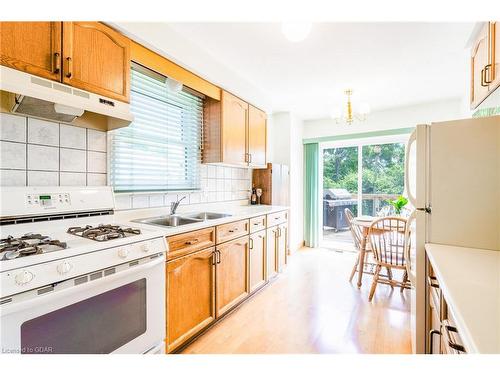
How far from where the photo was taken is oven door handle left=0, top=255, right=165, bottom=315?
0.87 meters

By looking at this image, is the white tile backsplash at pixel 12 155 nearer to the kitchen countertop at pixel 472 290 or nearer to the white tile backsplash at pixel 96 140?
the white tile backsplash at pixel 96 140

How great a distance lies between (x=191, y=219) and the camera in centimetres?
216

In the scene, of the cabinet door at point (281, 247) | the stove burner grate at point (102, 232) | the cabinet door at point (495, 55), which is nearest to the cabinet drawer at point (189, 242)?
the stove burner grate at point (102, 232)

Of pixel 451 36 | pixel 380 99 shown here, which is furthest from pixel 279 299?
pixel 380 99

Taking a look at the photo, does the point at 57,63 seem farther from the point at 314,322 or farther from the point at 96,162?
the point at 314,322

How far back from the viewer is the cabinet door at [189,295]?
160 cm

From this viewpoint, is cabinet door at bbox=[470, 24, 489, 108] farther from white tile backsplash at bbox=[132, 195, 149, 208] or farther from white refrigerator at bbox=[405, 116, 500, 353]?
white tile backsplash at bbox=[132, 195, 149, 208]

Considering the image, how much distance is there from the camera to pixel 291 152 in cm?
423

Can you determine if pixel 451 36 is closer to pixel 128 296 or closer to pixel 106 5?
pixel 106 5

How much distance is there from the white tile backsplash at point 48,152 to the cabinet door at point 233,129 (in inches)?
45.4

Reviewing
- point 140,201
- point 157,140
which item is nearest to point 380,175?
point 157,140

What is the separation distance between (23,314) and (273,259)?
2316 mm

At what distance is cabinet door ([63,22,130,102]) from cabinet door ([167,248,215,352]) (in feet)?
3.83

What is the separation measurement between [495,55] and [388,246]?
1868 mm
